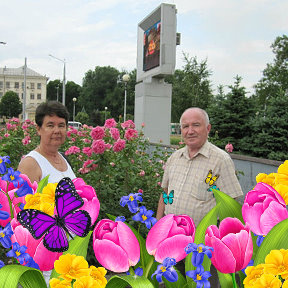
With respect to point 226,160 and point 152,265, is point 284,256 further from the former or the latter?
point 226,160

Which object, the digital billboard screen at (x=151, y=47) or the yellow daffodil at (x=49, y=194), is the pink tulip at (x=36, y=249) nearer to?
the yellow daffodil at (x=49, y=194)

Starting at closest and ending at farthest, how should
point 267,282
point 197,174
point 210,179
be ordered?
point 267,282
point 210,179
point 197,174

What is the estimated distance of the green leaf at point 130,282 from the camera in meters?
0.61

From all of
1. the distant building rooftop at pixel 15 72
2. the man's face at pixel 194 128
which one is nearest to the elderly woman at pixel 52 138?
the man's face at pixel 194 128

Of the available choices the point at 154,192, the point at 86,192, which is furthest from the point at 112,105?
the point at 86,192

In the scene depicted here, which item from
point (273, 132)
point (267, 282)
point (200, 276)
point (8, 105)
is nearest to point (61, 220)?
point (200, 276)

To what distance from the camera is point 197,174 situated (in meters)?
2.53

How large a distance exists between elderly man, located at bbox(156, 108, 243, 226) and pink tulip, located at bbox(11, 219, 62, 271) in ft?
5.82

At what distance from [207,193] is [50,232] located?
74.3 inches

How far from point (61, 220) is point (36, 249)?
66 mm

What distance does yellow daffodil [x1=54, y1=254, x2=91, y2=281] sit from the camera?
21.7 inches

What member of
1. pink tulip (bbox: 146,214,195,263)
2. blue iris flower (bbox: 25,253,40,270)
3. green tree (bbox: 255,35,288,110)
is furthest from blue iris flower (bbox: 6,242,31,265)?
green tree (bbox: 255,35,288,110)

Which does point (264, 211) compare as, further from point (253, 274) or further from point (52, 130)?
point (52, 130)

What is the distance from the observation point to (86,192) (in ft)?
2.50
